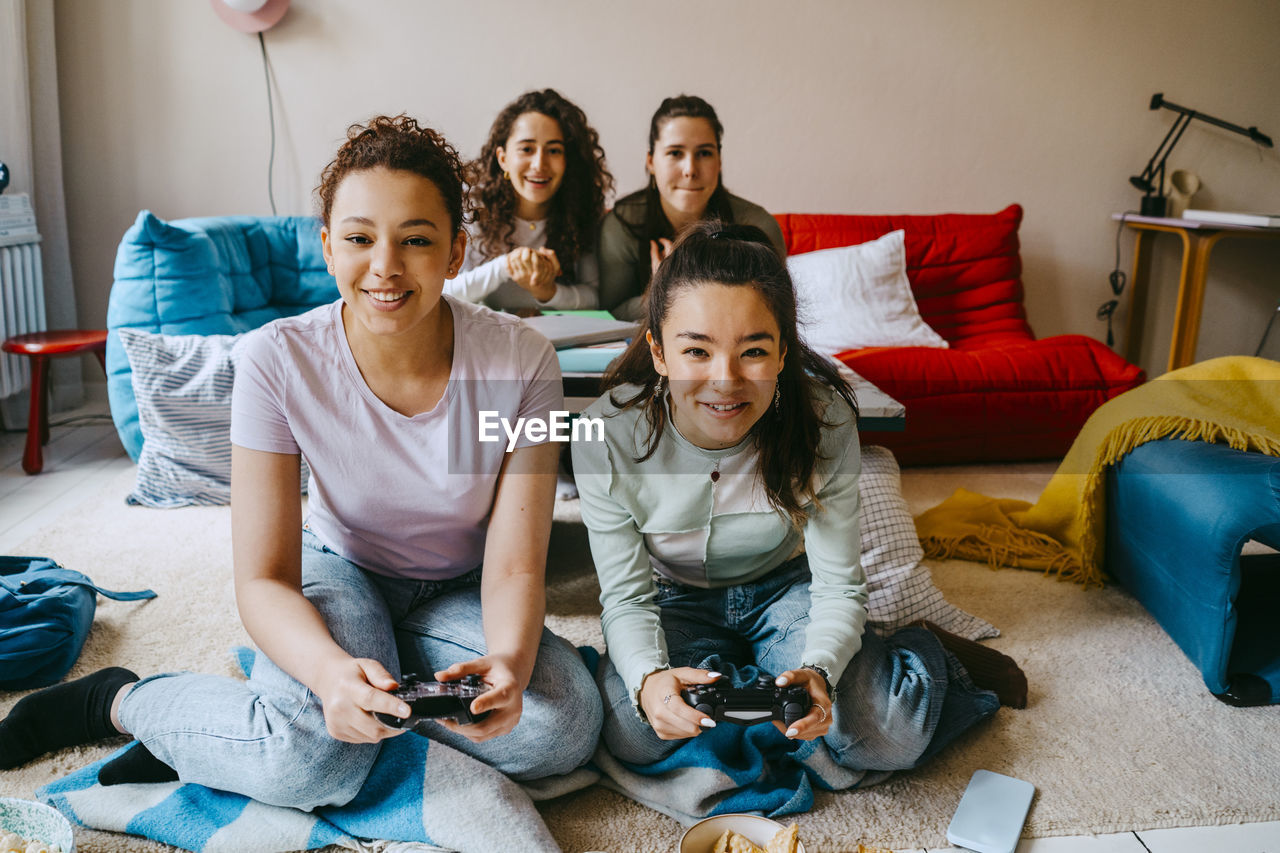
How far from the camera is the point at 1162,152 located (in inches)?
133

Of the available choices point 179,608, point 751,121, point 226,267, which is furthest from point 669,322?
point 751,121

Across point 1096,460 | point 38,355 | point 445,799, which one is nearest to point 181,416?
point 38,355

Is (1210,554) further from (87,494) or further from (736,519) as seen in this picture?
(87,494)

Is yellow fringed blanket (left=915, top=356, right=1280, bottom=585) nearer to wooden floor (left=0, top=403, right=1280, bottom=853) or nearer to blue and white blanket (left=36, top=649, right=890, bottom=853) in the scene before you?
wooden floor (left=0, top=403, right=1280, bottom=853)

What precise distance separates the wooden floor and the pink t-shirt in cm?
72

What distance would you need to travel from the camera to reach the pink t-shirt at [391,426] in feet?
3.78

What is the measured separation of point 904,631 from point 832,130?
7.47 ft

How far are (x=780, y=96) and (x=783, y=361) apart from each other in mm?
2202

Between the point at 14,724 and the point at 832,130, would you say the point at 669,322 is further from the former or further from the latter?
the point at 832,130

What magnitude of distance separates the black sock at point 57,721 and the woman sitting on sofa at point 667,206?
3.87 ft

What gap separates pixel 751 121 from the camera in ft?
10.4

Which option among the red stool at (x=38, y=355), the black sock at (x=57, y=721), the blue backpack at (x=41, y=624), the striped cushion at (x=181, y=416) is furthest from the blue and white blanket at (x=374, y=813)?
the red stool at (x=38, y=355)

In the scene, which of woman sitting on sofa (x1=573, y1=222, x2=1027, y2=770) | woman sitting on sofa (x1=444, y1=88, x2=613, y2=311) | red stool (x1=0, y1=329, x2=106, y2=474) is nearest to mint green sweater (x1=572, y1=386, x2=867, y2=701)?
woman sitting on sofa (x1=573, y1=222, x2=1027, y2=770)

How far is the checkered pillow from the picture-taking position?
1570 mm
